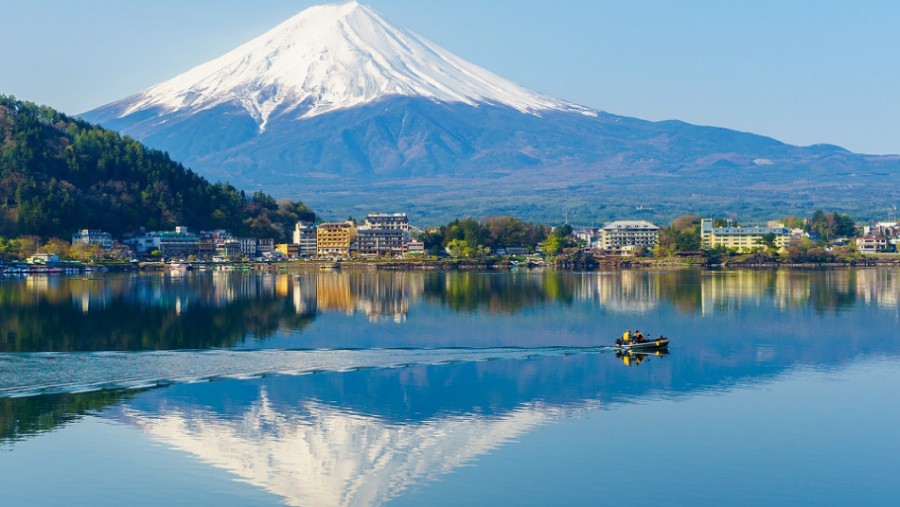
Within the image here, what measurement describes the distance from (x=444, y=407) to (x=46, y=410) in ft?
12.5

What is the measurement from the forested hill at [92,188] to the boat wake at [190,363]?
31.8 m

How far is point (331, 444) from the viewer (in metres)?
10.8

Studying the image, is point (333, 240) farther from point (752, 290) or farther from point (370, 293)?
point (752, 290)

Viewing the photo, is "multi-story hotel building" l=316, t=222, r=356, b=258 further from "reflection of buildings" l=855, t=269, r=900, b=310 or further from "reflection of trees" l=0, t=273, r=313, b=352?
"reflection of buildings" l=855, t=269, r=900, b=310

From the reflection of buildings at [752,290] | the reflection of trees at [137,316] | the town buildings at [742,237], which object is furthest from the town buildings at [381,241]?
the reflection of trees at [137,316]

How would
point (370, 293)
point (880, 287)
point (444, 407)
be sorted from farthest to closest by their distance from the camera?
point (880, 287) < point (370, 293) < point (444, 407)

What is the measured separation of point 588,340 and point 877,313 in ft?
23.4

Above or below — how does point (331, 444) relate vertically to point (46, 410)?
below

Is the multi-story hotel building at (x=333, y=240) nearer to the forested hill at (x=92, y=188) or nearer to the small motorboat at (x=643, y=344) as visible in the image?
the forested hill at (x=92, y=188)

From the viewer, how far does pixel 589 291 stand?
2888cm

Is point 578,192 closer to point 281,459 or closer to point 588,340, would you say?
point 588,340

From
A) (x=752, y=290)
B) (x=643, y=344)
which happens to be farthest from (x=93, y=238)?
(x=643, y=344)

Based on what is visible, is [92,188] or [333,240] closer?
[92,188]

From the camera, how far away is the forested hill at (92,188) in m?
46.5
